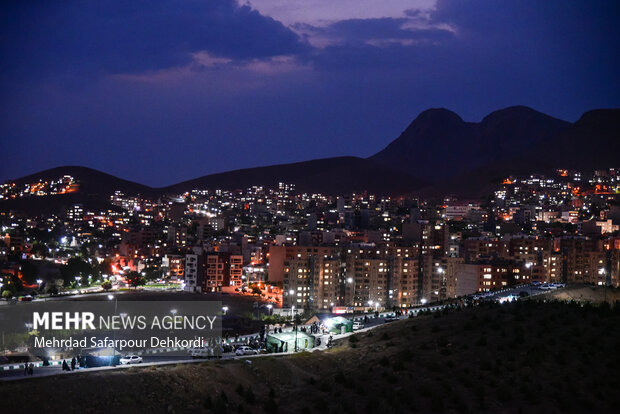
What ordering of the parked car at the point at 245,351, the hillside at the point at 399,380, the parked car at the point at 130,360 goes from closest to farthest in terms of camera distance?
the hillside at the point at 399,380, the parked car at the point at 130,360, the parked car at the point at 245,351

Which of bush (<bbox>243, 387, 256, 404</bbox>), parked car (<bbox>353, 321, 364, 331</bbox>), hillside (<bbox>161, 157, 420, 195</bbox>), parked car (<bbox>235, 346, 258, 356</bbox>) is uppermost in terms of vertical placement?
hillside (<bbox>161, 157, 420, 195</bbox>)

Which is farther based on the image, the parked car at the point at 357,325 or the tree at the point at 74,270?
the tree at the point at 74,270

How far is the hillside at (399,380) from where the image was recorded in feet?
36.0

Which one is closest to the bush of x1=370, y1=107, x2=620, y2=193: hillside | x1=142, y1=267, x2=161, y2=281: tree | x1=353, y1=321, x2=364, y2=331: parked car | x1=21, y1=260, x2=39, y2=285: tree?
x1=353, y1=321, x2=364, y2=331: parked car

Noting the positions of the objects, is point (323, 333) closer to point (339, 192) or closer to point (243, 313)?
point (243, 313)

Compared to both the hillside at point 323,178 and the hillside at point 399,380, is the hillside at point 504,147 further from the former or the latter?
the hillside at point 399,380

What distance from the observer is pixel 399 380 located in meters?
12.0

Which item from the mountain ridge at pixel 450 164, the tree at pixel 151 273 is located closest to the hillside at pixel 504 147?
the mountain ridge at pixel 450 164

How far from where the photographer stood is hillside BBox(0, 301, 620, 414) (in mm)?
10969

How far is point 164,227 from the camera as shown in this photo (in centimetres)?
7256

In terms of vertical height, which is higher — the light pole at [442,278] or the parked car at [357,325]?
the parked car at [357,325]

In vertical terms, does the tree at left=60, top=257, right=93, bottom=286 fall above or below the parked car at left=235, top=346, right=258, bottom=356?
below

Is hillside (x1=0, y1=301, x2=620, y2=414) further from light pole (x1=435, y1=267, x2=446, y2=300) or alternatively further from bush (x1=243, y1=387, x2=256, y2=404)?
light pole (x1=435, y1=267, x2=446, y2=300)

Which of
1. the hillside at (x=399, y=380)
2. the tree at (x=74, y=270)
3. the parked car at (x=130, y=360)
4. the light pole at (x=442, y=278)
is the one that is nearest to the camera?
the hillside at (x=399, y=380)
